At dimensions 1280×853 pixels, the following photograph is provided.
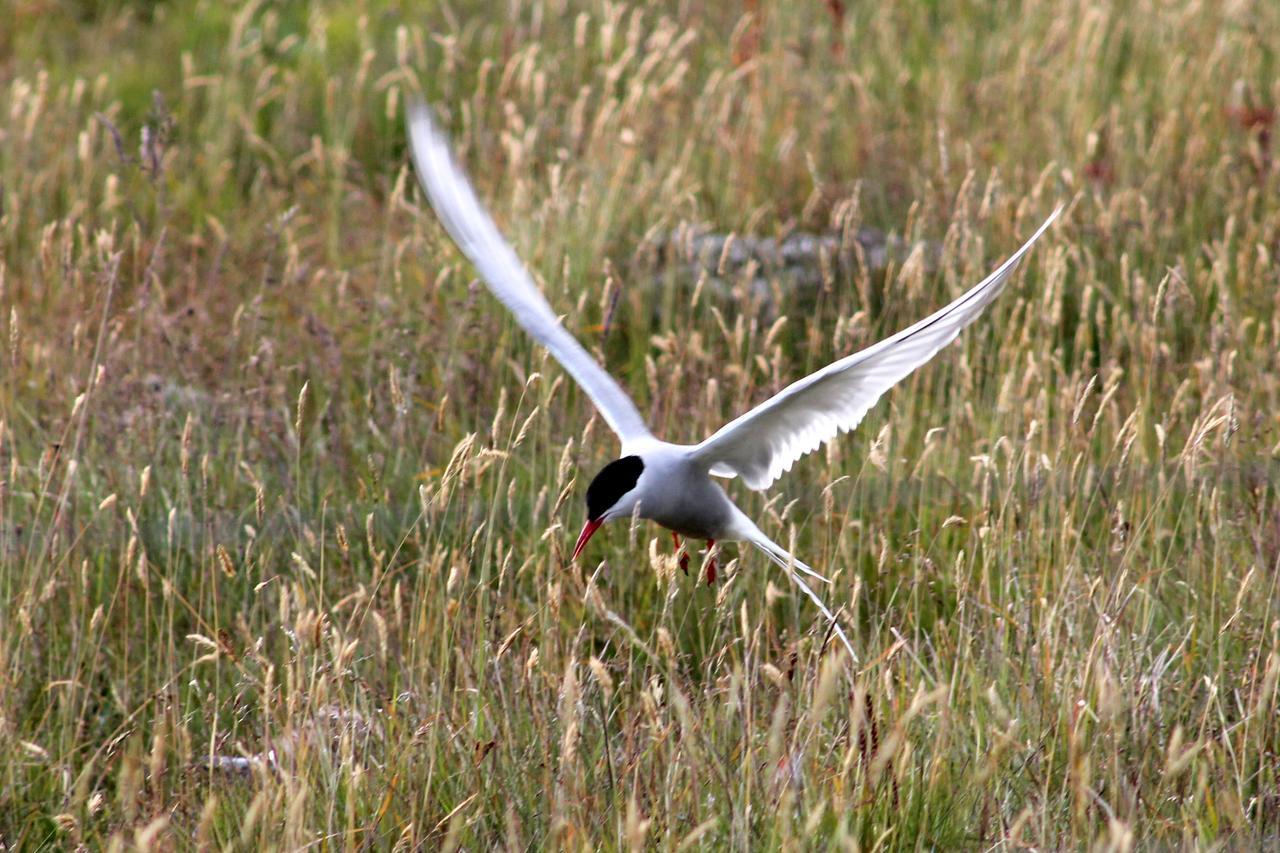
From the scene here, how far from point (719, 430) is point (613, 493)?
440mm

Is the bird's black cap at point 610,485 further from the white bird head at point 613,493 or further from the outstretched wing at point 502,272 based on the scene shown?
the outstretched wing at point 502,272

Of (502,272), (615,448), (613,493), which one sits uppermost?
(502,272)

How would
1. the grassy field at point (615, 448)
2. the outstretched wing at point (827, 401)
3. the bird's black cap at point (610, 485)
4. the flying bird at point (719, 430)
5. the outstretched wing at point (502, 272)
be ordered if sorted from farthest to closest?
1. the outstretched wing at point (502, 272)
2. the bird's black cap at point (610, 485)
3. the flying bird at point (719, 430)
4. the outstretched wing at point (827, 401)
5. the grassy field at point (615, 448)

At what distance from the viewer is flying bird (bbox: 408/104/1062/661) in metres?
2.57

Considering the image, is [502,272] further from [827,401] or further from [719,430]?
[827,401]

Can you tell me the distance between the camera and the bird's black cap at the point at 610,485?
9.09ft

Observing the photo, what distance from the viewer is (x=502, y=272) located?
3387mm

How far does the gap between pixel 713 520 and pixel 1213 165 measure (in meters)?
2.88

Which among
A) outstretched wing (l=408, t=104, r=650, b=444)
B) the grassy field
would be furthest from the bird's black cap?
outstretched wing (l=408, t=104, r=650, b=444)

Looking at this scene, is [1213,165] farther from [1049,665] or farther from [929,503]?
[1049,665]

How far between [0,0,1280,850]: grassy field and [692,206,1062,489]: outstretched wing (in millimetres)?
141

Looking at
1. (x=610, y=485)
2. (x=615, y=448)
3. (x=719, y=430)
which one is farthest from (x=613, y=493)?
(x=615, y=448)

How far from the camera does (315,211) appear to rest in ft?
18.3

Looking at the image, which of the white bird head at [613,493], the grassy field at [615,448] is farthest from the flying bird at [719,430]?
the grassy field at [615,448]
